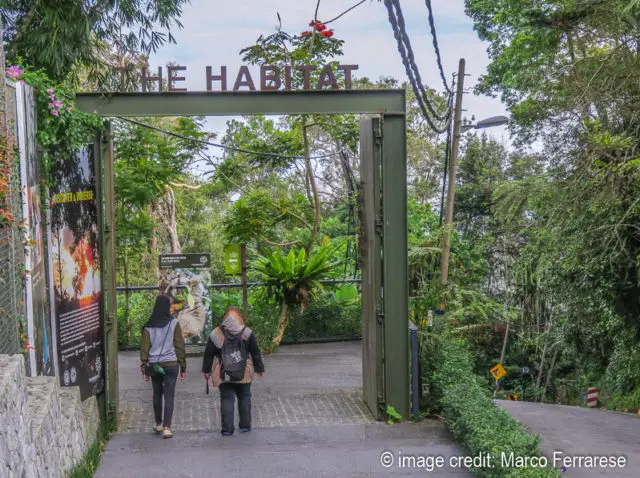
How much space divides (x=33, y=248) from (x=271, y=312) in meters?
10.3

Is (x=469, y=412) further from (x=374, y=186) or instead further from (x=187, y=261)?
(x=187, y=261)

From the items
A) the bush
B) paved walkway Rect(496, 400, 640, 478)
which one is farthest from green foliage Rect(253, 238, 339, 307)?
the bush

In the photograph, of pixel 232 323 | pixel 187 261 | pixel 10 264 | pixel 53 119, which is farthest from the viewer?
pixel 187 261

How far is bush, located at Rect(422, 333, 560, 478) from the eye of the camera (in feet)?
23.2

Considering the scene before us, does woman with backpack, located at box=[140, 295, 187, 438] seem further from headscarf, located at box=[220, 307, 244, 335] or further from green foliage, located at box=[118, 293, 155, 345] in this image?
green foliage, located at box=[118, 293, 155, 345]

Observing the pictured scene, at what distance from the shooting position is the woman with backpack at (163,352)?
9.39m

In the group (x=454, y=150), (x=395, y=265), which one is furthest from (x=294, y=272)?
(x=395, y=265)

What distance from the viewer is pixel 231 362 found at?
31.0 feet

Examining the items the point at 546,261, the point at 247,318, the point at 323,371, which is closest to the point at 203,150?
the point at 247,318

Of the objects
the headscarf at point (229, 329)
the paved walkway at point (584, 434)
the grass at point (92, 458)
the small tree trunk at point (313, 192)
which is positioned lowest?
the paved walkway at point (584, 434)

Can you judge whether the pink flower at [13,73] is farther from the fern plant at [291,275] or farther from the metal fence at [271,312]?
the fern plant at [291,275]

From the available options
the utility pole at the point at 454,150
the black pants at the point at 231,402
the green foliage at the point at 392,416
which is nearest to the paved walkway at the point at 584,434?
the green foliage at the point at 392,416

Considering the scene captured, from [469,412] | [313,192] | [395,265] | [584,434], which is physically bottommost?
[584,434]

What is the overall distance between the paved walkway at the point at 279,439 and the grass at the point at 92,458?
88 millimetres
